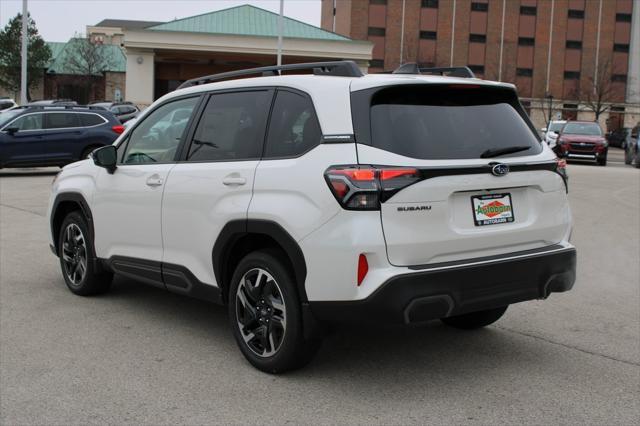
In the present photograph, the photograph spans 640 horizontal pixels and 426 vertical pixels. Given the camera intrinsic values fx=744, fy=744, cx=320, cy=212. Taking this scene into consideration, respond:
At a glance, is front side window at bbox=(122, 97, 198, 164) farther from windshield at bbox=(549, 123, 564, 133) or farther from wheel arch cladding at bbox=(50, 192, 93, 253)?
windshield at bbox=(549, 123, 564, 133)

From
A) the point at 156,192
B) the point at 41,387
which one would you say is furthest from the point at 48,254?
the point at 41,387

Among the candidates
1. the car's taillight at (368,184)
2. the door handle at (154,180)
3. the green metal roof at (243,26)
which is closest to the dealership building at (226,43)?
Result: the green metal roof at (243,26)

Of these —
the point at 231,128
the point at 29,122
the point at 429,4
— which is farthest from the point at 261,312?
→ the point at 429,4

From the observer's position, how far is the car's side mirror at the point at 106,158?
5.93 meters

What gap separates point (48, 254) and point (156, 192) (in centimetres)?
380

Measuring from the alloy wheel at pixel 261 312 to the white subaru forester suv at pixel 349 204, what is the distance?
12 millimetres

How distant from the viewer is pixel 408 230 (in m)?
4.02

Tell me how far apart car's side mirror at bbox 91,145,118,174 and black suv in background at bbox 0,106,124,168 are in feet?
47.1

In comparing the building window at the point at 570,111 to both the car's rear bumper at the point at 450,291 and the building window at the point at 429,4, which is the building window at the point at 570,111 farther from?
the car's rear bumper at the point at 450,291

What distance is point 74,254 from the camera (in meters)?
6.64

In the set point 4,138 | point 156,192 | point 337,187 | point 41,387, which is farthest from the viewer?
point 4,138

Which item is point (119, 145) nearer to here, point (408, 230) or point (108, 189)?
point (108, 189)

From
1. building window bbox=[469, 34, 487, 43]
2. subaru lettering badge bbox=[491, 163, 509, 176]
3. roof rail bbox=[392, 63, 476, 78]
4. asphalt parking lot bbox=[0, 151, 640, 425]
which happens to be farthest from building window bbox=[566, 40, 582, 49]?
subaru lettering badge bbox=[491, 163, 509, 176]

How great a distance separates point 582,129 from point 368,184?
27.6m
